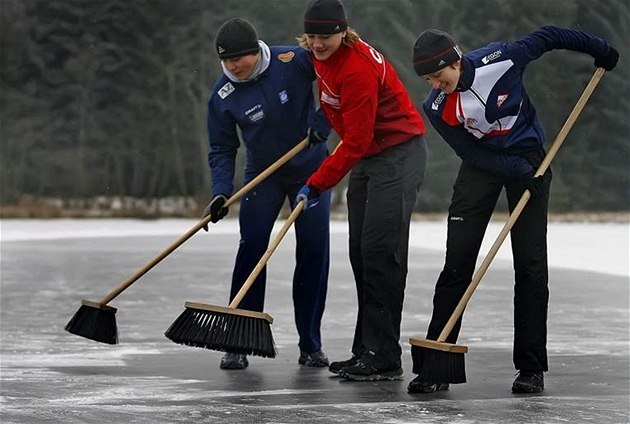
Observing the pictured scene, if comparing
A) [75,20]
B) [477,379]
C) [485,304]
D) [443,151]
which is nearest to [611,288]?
[485,304]

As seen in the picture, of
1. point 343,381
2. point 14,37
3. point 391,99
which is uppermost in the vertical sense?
point 14,37

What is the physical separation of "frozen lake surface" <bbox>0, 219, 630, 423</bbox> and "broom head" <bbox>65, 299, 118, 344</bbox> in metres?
0.16

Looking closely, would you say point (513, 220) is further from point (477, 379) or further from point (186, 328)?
point (186, 328)

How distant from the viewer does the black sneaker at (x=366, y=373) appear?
22.1 ft

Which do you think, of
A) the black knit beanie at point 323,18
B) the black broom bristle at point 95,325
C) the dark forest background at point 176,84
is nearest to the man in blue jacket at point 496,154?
the black knit beanie at point 323,18

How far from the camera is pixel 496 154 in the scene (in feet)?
21.1

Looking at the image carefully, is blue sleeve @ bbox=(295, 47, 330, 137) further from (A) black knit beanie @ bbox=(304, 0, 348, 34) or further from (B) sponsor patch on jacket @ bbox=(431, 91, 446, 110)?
(B) sponsor patch on jacket @ bbox=(431, 91, 446, 110)

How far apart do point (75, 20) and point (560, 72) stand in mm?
7806

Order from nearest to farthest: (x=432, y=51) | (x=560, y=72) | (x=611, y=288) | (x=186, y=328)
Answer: (x=432, y=51), (x=186, y=328), (x=611, y=288), (x=560, y=72)

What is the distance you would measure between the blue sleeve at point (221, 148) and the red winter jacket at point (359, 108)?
67cm

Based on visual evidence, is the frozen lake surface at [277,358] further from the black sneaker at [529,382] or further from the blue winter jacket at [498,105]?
the blue winter jacket at [498,105]

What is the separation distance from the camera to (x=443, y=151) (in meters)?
24.9

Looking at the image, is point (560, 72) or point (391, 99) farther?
point (560, 72)

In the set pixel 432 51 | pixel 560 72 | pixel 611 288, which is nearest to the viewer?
pixel 432 51
